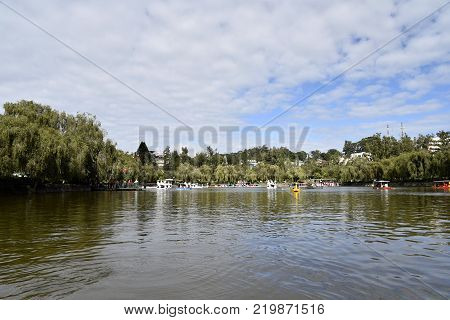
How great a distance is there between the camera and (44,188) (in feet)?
200

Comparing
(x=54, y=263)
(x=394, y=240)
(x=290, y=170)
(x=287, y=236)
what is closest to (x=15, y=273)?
(x=54, y=263)

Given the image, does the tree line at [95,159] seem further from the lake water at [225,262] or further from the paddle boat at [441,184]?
the lake water at [225,262]

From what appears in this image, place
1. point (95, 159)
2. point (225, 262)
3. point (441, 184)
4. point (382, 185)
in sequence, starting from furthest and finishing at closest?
point (382, 185) < point (441, 184) < point (95, 159) < point (225, 262)

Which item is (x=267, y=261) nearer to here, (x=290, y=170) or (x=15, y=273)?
(x=15, y=273)

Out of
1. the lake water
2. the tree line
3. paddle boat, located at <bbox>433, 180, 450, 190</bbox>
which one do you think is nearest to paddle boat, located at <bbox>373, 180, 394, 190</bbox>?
the tree line

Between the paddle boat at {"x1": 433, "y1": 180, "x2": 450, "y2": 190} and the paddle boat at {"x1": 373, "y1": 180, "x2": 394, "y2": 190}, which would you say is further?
the paddle boat at {"x1": 373, "y1": 180, "x2": 394, "y2": 190}

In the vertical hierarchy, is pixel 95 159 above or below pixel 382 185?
above

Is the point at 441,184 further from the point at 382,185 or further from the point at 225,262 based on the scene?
the point at 225,262

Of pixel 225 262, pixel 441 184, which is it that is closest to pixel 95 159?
pixel 225 262

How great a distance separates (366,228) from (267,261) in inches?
343

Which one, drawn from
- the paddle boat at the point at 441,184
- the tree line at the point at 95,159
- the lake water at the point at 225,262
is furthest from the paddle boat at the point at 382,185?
the lake water at the point at 225,262

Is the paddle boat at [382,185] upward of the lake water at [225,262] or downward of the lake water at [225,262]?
upward

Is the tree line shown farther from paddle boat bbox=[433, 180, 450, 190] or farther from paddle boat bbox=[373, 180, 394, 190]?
paddle boat bbox=[373, 180, 394, 190]

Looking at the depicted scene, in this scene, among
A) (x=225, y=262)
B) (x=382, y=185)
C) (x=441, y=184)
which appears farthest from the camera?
(x=382, y=185)
